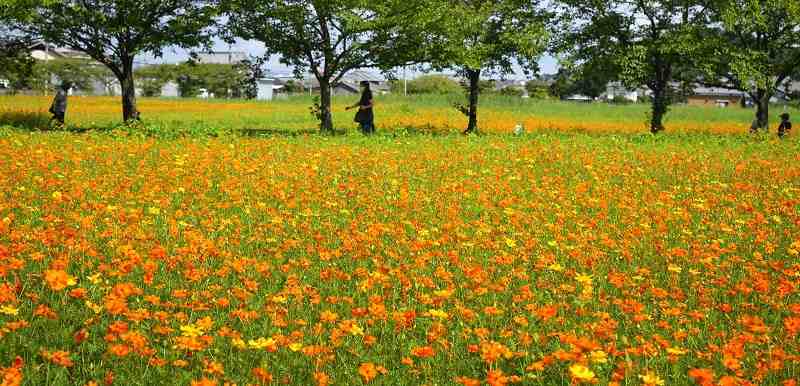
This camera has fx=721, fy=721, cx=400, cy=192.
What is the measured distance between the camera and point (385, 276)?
5086 mm

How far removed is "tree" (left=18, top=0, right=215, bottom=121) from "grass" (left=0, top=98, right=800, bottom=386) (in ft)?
38.7

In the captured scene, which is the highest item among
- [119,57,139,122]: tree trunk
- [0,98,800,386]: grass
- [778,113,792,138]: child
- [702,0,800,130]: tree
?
[702,0,800,130]: tree

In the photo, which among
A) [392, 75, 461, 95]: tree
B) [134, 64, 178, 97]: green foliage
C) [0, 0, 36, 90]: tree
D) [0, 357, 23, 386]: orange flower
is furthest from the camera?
[392, 75, 461, 95]: tree

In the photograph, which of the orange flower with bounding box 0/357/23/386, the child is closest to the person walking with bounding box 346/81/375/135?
the child

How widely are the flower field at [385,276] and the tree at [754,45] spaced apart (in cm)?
1621

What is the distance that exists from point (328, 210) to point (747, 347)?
16.1ft

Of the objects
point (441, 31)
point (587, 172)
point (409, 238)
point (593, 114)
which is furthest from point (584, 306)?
point (593, 114)

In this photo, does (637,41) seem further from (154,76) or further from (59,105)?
(154,76)

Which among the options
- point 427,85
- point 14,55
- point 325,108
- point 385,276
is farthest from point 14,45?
point 427,85

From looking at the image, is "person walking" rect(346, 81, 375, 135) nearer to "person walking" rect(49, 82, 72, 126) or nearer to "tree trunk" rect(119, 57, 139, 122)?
"tree trunk" rect(119, 57, 139, 122)

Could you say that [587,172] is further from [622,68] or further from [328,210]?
[622,68]

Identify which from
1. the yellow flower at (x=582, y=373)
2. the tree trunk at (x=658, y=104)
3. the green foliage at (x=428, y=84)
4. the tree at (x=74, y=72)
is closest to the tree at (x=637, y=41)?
the tree trunk at (x=658, y=104)

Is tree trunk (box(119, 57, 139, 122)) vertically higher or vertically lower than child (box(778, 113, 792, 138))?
higher

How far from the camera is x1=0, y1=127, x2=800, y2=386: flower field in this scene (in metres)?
3.80
